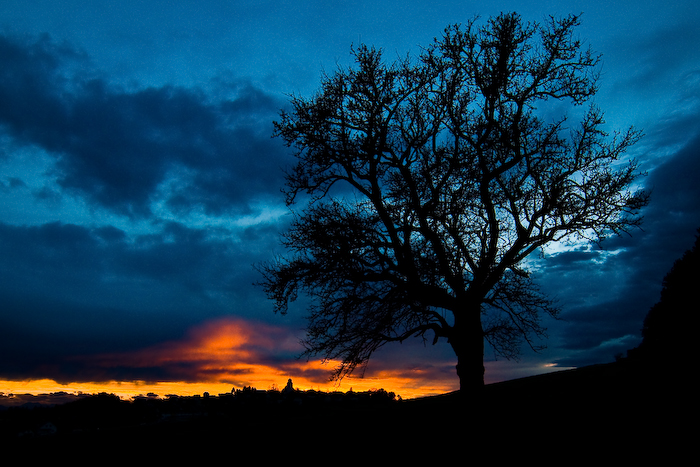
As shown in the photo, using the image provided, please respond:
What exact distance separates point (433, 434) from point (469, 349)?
7658 millimetres

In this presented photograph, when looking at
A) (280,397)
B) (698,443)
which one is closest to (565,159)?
(698,443)

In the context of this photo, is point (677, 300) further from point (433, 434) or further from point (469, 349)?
point (433, 434)

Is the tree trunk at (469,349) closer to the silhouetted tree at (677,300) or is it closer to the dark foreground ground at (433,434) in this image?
the dark foreground ground at (433,434)

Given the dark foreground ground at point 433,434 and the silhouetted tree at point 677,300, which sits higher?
the silhouetted tree at point 677,300

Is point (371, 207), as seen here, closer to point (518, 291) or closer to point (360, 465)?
point (518, 291)

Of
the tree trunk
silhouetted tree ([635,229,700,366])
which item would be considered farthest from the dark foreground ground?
silhouetted tree ([635,229,700,366])

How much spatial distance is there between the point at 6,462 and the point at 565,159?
16.4m

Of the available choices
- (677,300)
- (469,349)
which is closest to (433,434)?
(469,349)

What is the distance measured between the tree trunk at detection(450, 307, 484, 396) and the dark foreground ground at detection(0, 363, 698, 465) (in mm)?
4289

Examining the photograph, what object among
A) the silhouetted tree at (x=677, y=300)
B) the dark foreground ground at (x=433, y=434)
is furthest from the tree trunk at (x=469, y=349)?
the silhouetted tree at (x=677, y=300)

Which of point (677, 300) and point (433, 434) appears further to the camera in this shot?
point (677, 300)

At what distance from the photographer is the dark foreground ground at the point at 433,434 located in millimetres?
5891

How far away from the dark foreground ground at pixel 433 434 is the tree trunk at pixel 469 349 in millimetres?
4289

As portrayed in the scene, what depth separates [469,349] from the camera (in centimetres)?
1387
